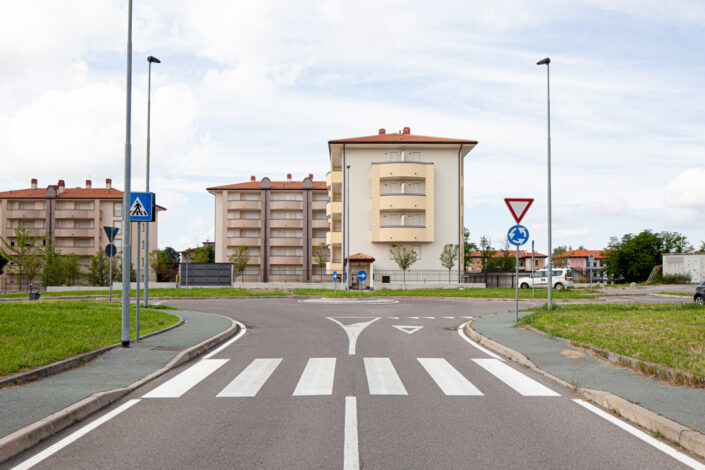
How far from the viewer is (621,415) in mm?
6316

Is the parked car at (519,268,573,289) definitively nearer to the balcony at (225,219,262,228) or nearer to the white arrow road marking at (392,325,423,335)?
the white arrow road marking at (392,325,423,335)

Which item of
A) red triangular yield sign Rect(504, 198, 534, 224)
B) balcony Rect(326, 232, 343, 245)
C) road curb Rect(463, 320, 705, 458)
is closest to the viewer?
road curb Rect(463, 320, 705, 458)

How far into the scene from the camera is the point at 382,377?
859 cm

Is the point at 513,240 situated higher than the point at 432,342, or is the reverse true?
the point at 513,240

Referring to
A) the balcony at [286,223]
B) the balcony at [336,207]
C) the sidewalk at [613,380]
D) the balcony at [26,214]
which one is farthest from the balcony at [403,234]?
the balcony at [26,214]

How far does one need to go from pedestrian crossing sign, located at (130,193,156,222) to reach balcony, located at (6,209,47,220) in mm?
74583

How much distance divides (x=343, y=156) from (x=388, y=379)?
49095 millimetres

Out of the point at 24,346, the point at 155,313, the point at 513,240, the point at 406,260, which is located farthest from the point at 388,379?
the point at 406,260

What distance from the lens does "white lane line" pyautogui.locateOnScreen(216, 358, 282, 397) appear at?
24.7 feet

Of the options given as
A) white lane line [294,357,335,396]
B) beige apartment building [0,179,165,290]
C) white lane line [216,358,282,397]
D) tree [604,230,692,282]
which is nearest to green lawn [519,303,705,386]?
white lane line [294,357,335,396]

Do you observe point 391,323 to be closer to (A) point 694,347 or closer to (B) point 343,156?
(A) point 694,347

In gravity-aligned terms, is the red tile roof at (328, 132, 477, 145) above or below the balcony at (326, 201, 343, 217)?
above

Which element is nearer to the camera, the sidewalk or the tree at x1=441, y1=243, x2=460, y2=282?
the sidewalk

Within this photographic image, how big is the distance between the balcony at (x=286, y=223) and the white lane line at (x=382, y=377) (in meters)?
66.9
